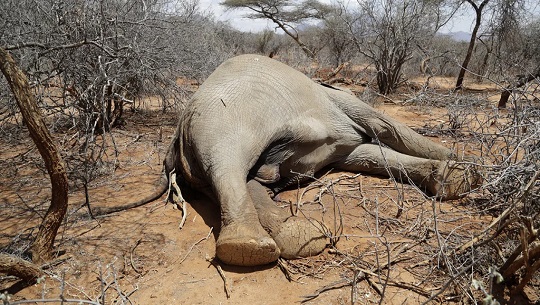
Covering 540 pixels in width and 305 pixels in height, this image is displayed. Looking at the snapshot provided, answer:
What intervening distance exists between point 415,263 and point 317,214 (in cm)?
86

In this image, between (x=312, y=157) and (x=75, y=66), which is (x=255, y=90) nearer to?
(x=312, y=157)

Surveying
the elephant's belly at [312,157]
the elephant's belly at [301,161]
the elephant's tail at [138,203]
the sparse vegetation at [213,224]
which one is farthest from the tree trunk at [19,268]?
the elephant's belly at [312,157]

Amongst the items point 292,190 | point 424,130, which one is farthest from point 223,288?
point 424,130

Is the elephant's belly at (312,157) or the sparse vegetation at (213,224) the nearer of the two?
the sparse vegetation at (213,224)

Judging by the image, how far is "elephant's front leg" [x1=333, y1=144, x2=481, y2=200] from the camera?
3279mm

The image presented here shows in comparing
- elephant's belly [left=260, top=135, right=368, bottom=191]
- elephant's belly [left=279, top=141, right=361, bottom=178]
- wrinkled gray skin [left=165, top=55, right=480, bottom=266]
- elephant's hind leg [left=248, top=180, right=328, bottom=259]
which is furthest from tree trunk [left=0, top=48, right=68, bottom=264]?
elephant's belly [left=279, top=141, right=361, bottom=178]

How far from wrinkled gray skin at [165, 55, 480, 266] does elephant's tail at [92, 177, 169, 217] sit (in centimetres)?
17

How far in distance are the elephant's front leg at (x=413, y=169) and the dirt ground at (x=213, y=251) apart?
150 millimetres

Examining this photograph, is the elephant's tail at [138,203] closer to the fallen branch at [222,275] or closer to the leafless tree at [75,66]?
the leafless tree at [75,66]

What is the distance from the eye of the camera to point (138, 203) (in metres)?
3.18

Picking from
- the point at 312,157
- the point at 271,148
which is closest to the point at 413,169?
the point at 312,157

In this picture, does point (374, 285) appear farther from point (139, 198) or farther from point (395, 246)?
point (139, 198)

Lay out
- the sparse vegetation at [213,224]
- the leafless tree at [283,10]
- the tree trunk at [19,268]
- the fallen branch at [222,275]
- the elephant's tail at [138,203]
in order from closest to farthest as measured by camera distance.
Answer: the tree trunk at [19,268]
the sparse vegetation at [213,224]
the fallen branch at [222,275]
the elephant's tail at [138,203]
the leafless tree at [283,10]

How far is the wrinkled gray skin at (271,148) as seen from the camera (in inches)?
98.2
